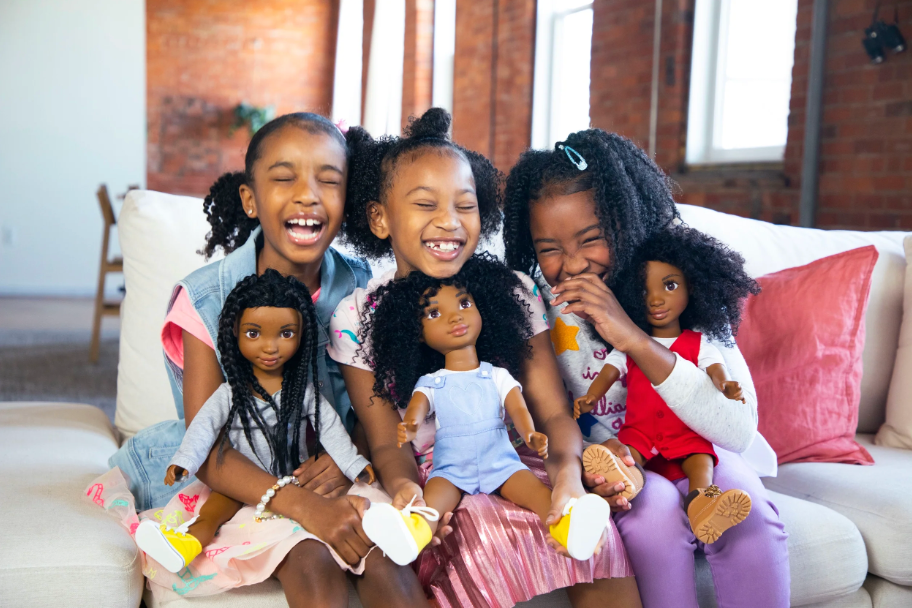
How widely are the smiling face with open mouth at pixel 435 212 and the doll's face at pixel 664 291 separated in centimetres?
33

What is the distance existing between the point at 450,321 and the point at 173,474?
1.59 feet

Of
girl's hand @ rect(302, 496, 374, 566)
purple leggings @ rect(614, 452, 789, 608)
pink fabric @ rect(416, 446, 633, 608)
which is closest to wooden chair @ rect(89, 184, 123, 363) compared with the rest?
girl's hand @ rect(302, 496, 374, 566)

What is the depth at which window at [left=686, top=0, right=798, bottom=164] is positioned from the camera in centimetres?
364

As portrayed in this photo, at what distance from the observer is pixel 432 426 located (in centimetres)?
138

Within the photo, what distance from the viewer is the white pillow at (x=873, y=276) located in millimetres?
1921

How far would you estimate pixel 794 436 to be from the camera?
1.69 m

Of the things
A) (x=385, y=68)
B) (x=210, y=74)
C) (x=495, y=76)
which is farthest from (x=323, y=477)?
(x=210, y=74)

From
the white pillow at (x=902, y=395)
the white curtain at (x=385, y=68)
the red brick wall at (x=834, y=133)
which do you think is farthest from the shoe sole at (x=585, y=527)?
the white curtain at (x=385, y=68)

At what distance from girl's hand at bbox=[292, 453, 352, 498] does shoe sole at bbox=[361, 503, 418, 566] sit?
235 mm

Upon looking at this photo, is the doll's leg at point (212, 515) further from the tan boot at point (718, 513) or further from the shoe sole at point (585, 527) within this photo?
the tan boot at point (718, 513)

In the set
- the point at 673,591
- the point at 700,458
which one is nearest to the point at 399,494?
the point at 673,591

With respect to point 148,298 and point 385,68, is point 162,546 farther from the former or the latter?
point 385,68

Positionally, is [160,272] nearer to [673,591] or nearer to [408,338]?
[408,338]

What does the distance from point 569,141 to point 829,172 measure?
2.31 m
